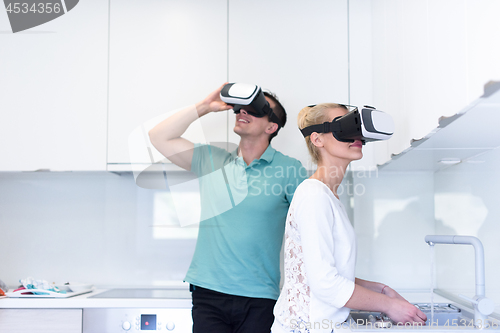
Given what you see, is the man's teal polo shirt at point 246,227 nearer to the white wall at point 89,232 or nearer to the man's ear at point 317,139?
the man's ear at point 317,139

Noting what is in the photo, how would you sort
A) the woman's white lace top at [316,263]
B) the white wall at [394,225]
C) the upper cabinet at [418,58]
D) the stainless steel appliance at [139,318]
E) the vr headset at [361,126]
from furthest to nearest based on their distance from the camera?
the white wall at [394,225], the stainless steel appliance at [139,318], the vr headset at [361,126], the woman's white lace top at [316,263], the upper cabinet at [418,58]

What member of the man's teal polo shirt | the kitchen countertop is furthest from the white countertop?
the man's teal polo shirt

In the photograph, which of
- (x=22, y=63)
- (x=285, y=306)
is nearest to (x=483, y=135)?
(x=285, y=306)

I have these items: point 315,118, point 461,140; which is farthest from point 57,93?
point 461,140

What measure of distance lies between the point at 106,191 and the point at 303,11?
123cm

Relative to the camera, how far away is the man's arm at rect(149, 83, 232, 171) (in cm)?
164

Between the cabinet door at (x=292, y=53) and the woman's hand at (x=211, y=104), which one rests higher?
the cabinet door at (x=292, y=53)

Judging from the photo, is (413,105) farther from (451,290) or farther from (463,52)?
(451,290)

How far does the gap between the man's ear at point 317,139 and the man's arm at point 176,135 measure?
0.58m

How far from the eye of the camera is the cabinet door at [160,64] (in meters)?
1.73

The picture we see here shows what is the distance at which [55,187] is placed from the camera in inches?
80.7

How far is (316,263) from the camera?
94 centimetres

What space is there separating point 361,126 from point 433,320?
0.60m

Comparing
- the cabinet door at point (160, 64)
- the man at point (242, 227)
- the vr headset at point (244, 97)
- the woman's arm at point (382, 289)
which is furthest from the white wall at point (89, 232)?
the woman's arm at point (382, 289)
